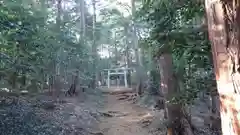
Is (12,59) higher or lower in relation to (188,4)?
lower

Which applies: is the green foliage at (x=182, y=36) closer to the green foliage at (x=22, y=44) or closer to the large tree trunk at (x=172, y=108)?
the large tree trunk at (x=172, y=108)

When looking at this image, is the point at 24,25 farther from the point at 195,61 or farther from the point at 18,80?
the point at 195,61

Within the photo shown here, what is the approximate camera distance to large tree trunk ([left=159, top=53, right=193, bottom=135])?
23.4 ft

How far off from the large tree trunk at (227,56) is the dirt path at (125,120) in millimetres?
7118

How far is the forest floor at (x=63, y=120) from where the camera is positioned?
689cm

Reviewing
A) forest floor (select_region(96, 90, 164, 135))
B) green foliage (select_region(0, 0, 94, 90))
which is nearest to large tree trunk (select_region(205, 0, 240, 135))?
green foliage (select_region(0, 0, 94, 90))

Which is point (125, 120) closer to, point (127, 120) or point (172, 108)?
point (127, 120)

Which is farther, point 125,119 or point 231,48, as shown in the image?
point 125,119

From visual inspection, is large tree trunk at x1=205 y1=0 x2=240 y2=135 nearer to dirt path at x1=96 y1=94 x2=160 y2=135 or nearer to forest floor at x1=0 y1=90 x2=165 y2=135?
forest floor at x1=0 y1=90 x2=165 y2=135

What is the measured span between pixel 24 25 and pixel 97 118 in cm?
552

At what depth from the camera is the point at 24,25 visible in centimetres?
638

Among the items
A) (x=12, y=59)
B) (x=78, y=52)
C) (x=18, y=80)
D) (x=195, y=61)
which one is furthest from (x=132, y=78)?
(x=195, y=61)

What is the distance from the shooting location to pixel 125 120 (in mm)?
10727

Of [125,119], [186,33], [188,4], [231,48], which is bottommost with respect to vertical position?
[125,119]
